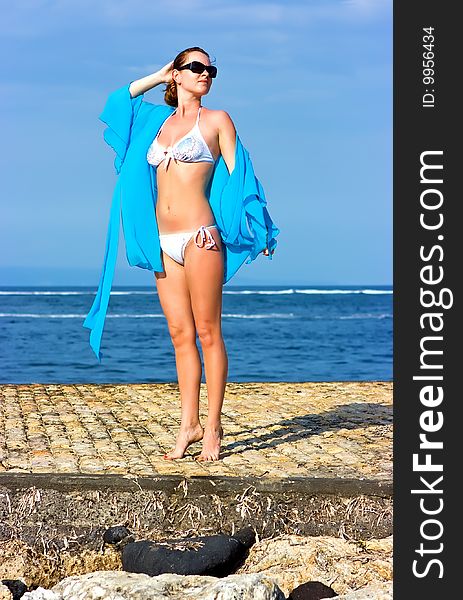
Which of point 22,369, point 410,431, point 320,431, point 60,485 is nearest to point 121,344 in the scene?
point 22,369

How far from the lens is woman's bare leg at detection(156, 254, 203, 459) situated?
6.28 m

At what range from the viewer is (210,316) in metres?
6.21

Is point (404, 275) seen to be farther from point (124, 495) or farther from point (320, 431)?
point (320, 431)

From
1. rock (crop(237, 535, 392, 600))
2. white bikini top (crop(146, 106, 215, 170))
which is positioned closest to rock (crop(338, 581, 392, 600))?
rock (crop(237, 535, 392, 600))

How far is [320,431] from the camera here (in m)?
7.43

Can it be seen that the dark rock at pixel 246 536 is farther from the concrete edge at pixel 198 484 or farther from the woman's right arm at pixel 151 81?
the woman's right arm at pixel 151 81

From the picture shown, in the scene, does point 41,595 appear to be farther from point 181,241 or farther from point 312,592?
point 181,241

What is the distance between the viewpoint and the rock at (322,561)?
4.88 metres

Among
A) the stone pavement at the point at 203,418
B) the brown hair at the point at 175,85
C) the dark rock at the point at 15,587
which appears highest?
→ the brown hair at the point at 175,85

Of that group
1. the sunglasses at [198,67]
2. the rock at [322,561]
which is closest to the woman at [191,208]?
the sunglasses at [198,67]

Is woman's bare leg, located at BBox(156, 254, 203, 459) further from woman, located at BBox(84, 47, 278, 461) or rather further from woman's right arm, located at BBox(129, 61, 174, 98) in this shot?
woman's right arm, located at BBox(129, 61, 174, 98)

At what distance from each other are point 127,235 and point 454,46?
264cm

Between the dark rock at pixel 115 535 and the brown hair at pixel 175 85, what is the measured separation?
2.60 meters

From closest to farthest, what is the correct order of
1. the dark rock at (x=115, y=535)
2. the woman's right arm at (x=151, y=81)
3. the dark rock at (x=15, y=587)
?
the dark rock at (x=15, y=587) → the dark rock at (x=115, y=535) → the woman's right arm at (x=151, y=81)
